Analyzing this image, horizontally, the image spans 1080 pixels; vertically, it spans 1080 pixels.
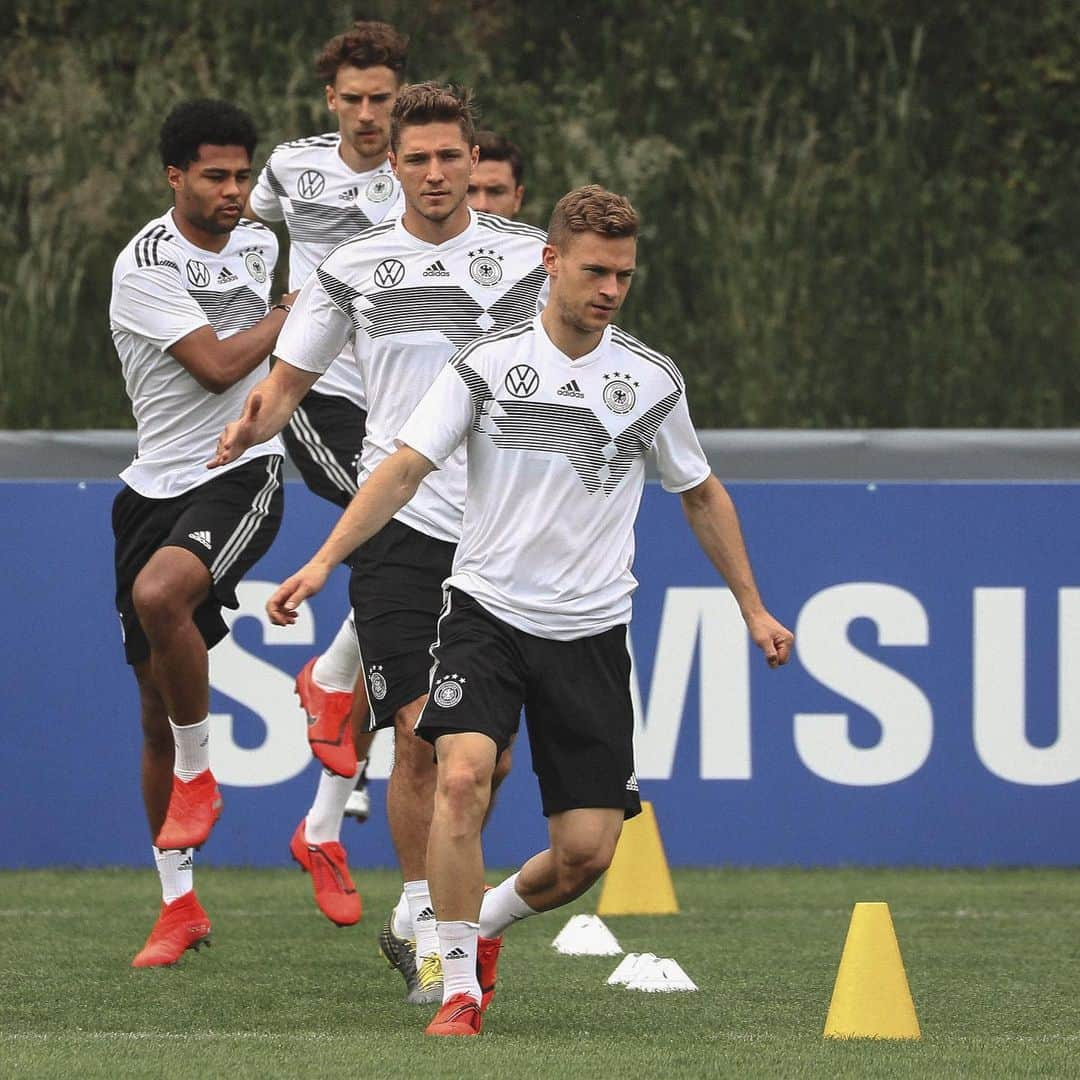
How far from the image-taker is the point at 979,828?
8.65 metres

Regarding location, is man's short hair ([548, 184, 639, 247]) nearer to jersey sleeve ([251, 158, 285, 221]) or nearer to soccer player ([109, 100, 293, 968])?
soccer player ([109, 100, 293, 968])

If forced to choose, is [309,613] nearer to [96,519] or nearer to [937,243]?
[96,519]

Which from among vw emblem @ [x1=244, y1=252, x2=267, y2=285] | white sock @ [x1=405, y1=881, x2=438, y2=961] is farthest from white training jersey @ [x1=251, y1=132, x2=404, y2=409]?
white sock @ [x1=405, y1=881, x2=438, y2=961]

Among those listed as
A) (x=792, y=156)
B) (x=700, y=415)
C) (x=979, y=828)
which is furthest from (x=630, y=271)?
(x=792, y=156)

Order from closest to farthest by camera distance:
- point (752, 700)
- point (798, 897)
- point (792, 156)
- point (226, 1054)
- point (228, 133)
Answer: point (226, 1054), point (228, 133), point (798, 897), point (752, 700), point (792, 156)

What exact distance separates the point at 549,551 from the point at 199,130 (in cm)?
207

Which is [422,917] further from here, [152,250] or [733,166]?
[733,166]

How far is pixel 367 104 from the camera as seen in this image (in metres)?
7.13

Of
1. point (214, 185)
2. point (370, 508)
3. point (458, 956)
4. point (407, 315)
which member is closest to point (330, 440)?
point (214, 185)

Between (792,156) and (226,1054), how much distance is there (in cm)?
871

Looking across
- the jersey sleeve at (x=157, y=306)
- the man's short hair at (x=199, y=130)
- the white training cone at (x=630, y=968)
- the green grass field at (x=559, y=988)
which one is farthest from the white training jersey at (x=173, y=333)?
the white training cone at (x=630, y=968)

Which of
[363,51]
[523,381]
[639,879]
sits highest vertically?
[363,51]

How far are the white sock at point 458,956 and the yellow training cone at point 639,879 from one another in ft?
8.35

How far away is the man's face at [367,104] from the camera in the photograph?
7102 millimetres
